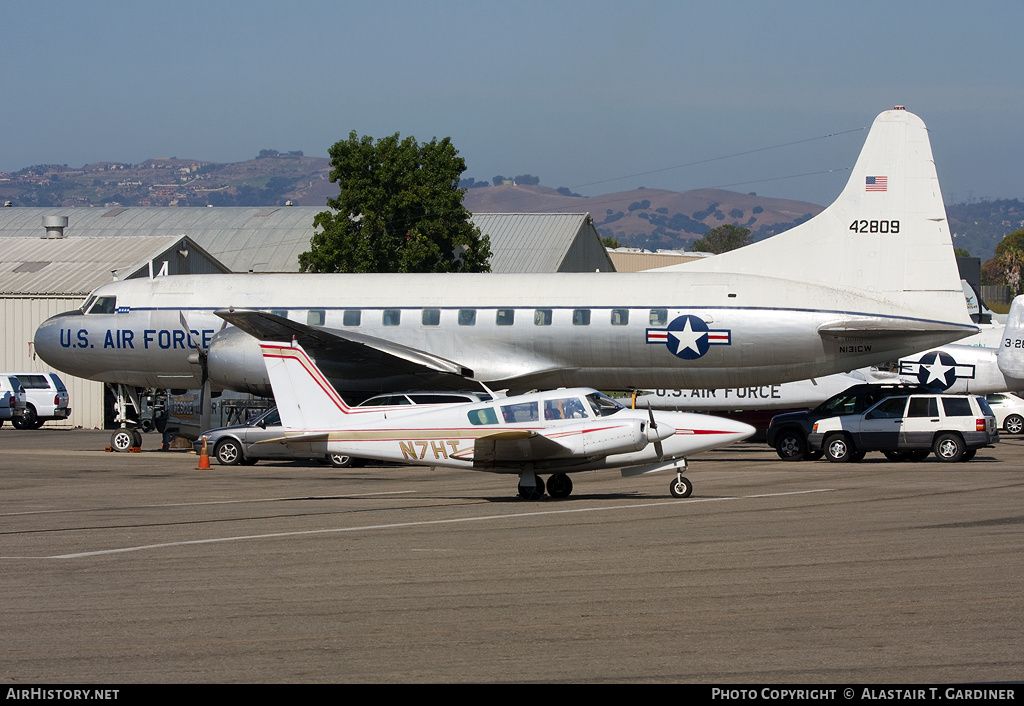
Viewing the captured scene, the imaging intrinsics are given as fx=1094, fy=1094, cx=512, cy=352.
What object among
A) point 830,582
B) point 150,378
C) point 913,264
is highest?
point 913,264

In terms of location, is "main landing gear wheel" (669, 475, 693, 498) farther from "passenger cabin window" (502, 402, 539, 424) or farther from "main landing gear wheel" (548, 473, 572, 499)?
"passenger cabin window" (502, 402, 539, 424)

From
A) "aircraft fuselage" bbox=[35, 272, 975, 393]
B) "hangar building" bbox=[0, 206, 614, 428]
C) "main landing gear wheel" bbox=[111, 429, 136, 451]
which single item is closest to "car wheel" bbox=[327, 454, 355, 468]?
"aircraft fuselage" bbox=[35, 272, 975, 393]

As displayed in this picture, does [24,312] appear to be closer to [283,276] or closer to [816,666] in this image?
[283,276]

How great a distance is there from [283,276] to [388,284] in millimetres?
3250

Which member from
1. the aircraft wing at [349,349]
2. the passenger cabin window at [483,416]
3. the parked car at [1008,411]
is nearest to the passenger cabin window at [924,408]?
the aircraft wing at [349,349]

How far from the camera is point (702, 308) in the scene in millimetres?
27688

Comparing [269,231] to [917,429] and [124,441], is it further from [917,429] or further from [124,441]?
[917,429]

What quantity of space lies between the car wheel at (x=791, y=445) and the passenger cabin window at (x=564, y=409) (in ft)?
40.0

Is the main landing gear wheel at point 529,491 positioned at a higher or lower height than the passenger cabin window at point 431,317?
lower

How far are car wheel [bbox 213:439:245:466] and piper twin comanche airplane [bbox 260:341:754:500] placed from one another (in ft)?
28.7

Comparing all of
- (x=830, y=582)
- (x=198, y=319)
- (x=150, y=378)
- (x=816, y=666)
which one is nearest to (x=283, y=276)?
(x=198, y=319)

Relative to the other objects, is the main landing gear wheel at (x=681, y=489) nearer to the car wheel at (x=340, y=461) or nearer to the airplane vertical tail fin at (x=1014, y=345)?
the car wheel at (x=340, y=461)

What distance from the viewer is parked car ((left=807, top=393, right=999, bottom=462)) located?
89.6 feet

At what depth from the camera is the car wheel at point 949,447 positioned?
27.3 meters
